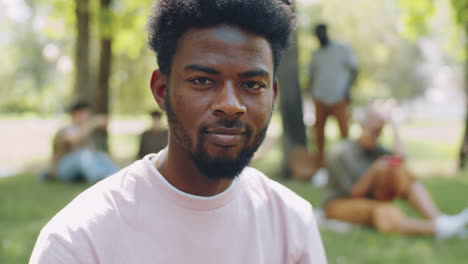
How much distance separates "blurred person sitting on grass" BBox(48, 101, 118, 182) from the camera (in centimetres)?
945

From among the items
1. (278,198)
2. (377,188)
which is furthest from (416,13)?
(278,198)

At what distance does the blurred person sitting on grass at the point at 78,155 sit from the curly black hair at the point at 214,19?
789 centimetres

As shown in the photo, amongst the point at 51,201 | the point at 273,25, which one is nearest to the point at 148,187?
the point at 273,25

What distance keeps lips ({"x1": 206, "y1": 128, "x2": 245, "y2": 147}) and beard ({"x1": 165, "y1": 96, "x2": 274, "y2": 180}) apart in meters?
0.01

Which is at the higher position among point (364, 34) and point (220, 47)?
A: point (220, 47)

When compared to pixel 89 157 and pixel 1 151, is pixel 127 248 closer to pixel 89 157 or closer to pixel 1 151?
pixel 89 157

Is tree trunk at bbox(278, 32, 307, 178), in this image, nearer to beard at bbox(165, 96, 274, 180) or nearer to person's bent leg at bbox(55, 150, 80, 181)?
person's bent leg at bbox(55, 150, 80, 181)

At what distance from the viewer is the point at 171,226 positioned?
165 centimetres

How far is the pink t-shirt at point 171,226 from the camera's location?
156cm

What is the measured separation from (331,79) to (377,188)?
3979mm

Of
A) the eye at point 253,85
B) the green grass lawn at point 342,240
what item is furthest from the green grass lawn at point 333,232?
the eye at point 253,85

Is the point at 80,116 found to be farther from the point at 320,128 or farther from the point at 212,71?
the point at 212,71

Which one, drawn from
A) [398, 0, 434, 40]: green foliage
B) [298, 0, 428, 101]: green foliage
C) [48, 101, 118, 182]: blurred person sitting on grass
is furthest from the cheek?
[298, 0, 428, 101]: green foliage

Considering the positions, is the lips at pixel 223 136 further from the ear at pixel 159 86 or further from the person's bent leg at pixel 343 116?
the person's bent leg at pixel 343 116
